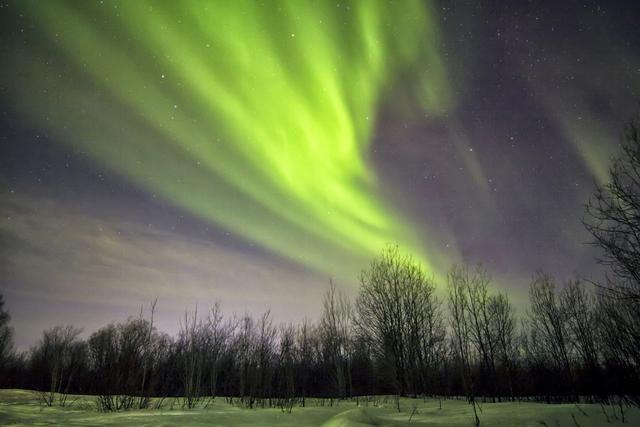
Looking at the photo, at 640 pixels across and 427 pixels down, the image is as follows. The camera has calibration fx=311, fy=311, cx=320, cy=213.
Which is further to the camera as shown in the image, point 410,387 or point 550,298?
point 550,298

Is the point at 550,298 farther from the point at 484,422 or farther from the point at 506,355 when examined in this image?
the point at 484,422

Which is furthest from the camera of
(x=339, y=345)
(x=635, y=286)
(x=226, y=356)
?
(x=226, y=356)

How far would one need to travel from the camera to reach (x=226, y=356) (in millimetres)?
36750

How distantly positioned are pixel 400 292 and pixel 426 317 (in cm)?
306

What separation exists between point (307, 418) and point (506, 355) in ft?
87.6

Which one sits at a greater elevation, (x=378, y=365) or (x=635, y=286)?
(x=635, y=286)

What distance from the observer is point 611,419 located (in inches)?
221

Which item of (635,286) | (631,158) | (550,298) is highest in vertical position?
(631,158)

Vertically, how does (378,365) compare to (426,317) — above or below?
below

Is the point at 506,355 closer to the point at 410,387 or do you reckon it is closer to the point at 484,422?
the point at 410,387

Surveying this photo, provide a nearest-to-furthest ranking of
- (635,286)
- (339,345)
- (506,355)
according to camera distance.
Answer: (635,286)
(339,345)
(506,355)

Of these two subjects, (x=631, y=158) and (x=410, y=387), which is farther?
(x=410, y=387)

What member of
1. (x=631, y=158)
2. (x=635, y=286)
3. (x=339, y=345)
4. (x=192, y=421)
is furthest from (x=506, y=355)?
(x=192, y=421)

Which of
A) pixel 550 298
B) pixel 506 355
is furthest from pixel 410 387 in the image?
pixel 550 298
